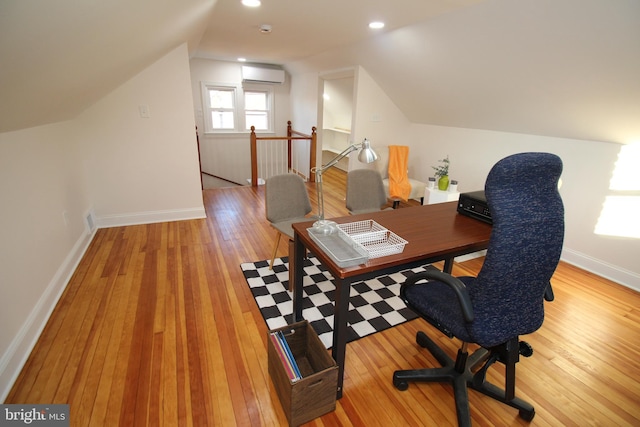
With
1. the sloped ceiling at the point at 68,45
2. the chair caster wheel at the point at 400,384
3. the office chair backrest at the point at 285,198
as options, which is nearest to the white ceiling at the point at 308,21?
the sloped ceiling at the point at 68,45

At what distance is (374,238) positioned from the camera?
154cm

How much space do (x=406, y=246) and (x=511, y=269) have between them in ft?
1.74

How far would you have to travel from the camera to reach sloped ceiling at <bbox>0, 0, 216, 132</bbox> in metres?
0.96

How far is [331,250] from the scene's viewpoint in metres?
1.39

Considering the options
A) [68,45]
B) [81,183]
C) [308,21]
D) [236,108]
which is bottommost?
[81,183]

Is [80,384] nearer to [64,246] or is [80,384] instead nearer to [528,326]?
[64,246]

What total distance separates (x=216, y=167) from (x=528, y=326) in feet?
21.2

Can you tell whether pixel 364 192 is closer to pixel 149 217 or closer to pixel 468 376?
pixel 468 376

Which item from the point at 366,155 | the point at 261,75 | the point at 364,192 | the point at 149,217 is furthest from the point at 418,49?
the point at 261,75

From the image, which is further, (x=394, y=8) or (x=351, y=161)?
(x=351, y=161)

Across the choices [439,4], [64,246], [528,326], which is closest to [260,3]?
[439,4]

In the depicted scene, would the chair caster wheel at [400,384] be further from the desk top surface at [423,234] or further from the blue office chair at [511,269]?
the desk top surface at [423,234]

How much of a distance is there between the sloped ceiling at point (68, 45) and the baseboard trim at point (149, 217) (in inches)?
51.1

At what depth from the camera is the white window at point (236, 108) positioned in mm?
6297
